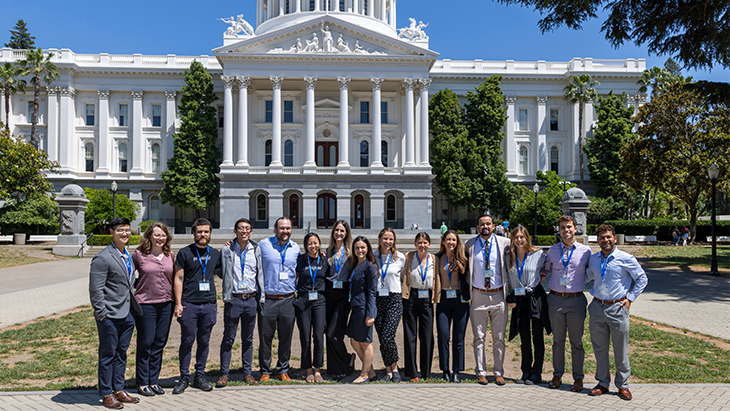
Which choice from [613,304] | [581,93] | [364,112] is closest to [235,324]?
[613,304]

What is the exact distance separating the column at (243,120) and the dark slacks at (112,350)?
38.1 m

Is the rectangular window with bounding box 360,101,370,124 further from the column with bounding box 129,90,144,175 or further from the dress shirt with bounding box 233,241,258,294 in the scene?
the dress shirt with bounding box 233,241,258,294

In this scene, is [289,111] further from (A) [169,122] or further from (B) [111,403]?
(B) [111,403]

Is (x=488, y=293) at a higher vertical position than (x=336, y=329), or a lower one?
higher

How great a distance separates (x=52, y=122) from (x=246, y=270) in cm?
4997

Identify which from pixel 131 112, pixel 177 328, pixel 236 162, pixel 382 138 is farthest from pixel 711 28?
pixel 131 112

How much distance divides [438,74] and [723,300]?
128 feet

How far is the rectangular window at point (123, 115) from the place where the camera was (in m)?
50.6

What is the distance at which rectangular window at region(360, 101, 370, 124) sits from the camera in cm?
4906

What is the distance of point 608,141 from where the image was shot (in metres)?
47.1

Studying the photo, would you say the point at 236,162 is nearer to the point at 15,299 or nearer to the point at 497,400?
the point at 15,299

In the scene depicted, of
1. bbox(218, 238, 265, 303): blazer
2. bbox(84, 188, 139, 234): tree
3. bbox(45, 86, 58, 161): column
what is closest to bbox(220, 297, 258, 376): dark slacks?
bbox(218, 238, 265, 303): blazer

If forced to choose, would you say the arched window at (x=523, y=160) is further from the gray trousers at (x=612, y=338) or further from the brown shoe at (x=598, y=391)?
the brown shoe at (x=598, y=391)

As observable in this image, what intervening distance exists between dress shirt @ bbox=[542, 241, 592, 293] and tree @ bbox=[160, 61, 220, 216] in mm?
40805
